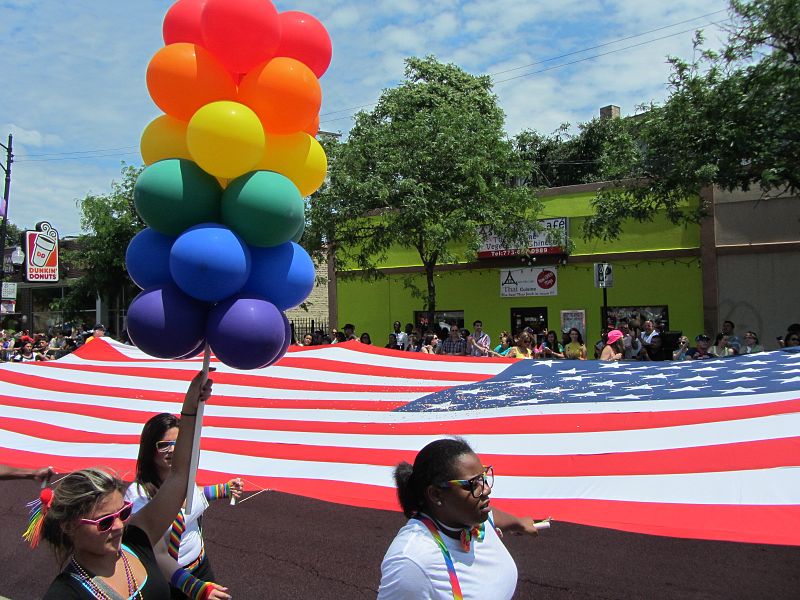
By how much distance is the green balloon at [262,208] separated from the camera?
9.70ft

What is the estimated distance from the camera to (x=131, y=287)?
2695 centimetres

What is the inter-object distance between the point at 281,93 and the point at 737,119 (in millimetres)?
11198

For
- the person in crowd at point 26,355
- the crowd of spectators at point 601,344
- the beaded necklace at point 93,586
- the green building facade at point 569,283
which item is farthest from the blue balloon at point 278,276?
the green building facade at point 569,283

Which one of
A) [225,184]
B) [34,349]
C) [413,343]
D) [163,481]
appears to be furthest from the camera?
[34,349]

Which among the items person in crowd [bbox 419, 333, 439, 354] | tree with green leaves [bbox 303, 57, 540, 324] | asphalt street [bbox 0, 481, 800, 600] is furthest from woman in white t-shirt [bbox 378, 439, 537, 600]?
tree with green leaves [bbox 303, 57, 540, 324]

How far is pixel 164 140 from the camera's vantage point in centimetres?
324

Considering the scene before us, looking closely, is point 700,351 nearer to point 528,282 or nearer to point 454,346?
point 454,346

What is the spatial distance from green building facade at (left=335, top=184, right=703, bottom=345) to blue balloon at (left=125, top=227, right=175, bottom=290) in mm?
15457

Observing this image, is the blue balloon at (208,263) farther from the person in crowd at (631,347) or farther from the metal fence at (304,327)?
the metal fence at (304,327)

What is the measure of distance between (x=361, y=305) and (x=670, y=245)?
349 inches

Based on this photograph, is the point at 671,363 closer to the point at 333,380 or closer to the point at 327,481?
the point at 333,380

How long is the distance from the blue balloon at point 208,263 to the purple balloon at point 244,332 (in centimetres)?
7

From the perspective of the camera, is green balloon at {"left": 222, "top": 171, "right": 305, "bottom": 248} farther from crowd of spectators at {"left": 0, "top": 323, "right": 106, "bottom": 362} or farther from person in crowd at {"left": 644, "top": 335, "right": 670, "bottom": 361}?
crowd of spectators at {"left": 0, "top": 323, "right": 106, "bottom": 362}

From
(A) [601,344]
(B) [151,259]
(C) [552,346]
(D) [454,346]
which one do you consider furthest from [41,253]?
(B) [151,259]
